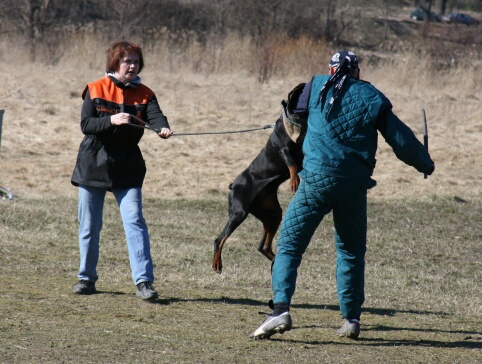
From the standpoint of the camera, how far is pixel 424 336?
18.8ft

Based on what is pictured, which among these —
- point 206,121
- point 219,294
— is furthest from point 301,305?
point 206,121

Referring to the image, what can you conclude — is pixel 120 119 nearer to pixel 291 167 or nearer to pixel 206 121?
pixel 291 167

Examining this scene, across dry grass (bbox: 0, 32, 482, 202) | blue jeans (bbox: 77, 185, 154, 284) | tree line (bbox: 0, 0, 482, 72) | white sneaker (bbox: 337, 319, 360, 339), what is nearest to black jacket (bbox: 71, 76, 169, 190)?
blue jeans (bbox: 77, 185, 154, 284)

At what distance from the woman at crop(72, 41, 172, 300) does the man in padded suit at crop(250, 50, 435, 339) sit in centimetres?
133

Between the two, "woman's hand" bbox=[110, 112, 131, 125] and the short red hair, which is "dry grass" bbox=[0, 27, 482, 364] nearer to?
"woman's hand" bbox=[110, 112, 131, 125]

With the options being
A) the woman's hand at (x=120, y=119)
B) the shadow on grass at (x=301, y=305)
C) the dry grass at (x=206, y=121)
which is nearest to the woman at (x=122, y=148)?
the woman's hand at (x=120, y=119)

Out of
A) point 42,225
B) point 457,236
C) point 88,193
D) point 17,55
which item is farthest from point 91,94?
point 17,55

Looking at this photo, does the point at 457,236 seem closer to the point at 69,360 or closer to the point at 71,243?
the point at 71,243

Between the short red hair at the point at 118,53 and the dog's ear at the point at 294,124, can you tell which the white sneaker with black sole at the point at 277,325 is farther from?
the short red hair at the point at 118,53

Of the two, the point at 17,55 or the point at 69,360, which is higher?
the point at 69,360

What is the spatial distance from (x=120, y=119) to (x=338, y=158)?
5.37ft

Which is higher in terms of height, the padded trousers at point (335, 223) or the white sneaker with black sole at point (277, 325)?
the padded trousers at point (335, 223)

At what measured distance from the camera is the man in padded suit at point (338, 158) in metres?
5.08

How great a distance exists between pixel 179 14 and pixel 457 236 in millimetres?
23684
